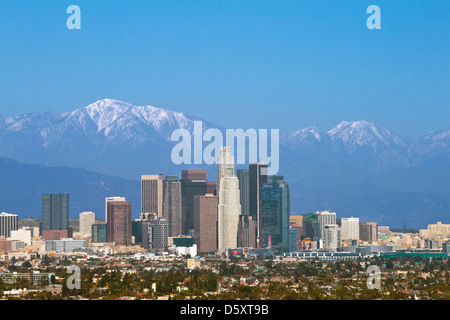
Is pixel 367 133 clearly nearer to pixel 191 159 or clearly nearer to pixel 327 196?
pixel 327 196

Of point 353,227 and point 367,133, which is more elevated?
point 367,133

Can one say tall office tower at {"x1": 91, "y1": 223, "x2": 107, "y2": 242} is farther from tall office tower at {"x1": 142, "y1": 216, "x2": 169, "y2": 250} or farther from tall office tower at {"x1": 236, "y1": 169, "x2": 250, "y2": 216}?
tall office tower at {"x1": 236, "y1": 169, "x2": 250, "y2": 216}

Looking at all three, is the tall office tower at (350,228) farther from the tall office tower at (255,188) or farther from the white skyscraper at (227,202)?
the white skyscraper at (227,202)

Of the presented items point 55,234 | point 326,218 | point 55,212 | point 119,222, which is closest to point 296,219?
point 326,218

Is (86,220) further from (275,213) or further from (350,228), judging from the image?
(350,228)

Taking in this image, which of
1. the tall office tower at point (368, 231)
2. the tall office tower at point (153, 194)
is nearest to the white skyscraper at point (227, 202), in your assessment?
the tall office tower at point (153, 194)
